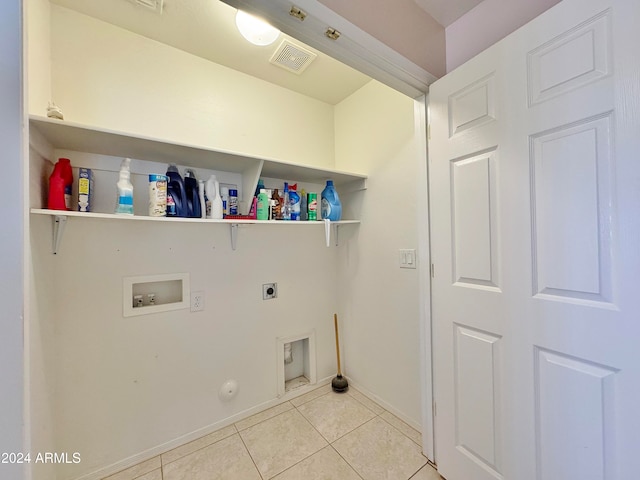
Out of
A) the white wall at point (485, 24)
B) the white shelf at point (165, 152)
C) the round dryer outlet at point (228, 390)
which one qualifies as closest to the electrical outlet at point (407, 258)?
the white shelf at point (165, 152)

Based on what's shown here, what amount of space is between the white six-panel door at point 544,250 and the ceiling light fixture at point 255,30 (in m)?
0.93

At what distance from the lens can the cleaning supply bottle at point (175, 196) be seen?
1335 mm

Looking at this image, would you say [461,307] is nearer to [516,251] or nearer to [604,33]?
[516,251]

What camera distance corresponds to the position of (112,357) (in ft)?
4.46

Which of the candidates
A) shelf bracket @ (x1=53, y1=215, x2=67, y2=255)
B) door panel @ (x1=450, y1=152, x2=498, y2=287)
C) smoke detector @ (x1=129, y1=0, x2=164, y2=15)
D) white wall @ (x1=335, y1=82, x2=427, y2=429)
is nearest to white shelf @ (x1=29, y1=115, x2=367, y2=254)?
shelf bracket @ (x1=53, y1=215, x2=67, y2=255)

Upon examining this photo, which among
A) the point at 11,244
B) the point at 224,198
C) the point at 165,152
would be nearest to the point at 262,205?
the point at 224,198

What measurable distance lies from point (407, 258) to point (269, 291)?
1.03 metres

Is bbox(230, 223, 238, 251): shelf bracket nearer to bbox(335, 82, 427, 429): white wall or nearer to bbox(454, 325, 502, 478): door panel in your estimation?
bbox(335, 82, 427, 429): white wall

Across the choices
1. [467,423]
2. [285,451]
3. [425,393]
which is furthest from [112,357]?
[467,423]

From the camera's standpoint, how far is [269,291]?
1.89 m

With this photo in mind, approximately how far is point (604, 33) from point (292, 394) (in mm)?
2449

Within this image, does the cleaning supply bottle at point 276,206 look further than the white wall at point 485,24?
Yes

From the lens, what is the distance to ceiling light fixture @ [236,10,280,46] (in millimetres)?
1269

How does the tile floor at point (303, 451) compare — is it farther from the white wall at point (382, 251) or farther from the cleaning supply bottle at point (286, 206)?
the cleaning supply bottle at point (286, 206)
